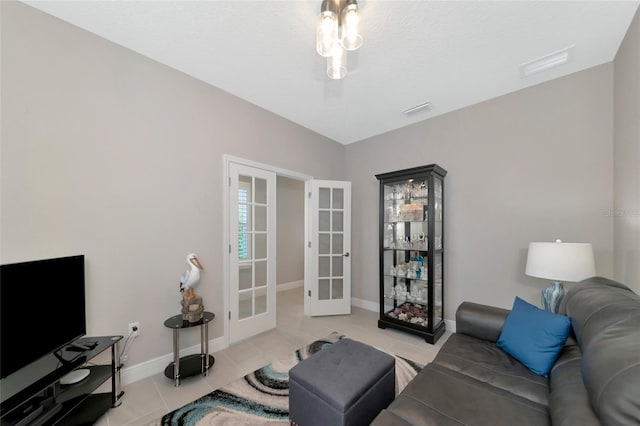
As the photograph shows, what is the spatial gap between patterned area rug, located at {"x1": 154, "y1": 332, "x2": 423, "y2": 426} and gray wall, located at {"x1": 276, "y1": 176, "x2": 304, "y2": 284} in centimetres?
328

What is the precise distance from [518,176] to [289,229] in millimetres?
4319

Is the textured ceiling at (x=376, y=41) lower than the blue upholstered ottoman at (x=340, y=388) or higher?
higher

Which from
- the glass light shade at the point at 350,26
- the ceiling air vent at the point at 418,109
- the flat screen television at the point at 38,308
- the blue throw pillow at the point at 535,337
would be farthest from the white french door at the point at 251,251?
the blue throw pillow at the point at 535,337

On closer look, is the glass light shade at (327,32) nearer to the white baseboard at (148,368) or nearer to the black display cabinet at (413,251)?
the black display cabinet at (413,251)

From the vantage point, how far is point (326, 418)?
4.46 ft

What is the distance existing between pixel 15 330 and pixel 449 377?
2504 millimetres

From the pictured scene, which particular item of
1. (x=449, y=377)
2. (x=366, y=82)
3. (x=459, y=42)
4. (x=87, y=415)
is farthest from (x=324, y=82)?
(x=87, y=415)

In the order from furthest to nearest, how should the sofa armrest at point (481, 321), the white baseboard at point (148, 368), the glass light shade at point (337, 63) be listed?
the white baseboard at point (148, 368) < the sofa armrest at point (481, 321) < the glass light shade at point (337, 63)

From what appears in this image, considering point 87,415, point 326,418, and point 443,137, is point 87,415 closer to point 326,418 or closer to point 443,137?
point 326,418

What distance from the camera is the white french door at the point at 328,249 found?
385 cm

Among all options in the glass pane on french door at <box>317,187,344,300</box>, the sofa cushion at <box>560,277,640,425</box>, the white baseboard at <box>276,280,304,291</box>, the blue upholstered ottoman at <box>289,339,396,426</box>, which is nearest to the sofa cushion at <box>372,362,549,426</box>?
the blue upholstered ottoman at <box>289,339,396,426</box>

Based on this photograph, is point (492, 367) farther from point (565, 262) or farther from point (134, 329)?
point (134, 329)

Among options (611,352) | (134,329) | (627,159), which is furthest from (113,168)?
(627,159)

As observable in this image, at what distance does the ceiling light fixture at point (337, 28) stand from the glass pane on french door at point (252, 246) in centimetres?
181
